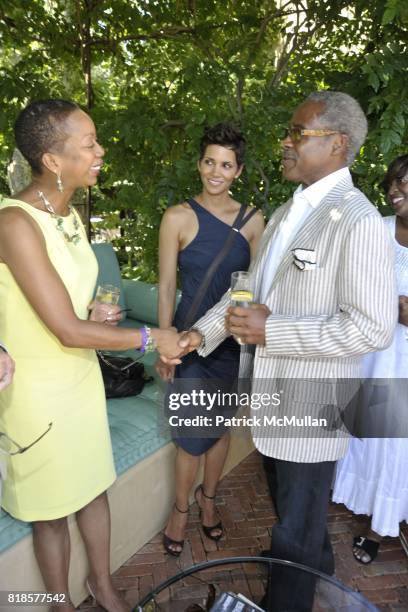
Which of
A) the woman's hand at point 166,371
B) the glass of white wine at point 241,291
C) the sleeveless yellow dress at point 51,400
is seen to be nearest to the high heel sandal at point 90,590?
the sleeveless yellow dress at point 51,400

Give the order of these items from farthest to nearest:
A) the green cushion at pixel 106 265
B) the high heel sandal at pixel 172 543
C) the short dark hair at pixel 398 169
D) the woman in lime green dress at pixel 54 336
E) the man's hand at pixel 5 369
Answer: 1. the green cushion at pixel 106 265
2. the high heel sandal at pixel 172 543
3. the short dark hair at pixel 398 169
4. the woman in lime green dress at pixel 54 336
5. the man's hand at pixel 5 369

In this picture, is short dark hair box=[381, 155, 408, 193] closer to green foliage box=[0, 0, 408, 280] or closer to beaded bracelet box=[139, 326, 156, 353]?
green foliage box=[0, 0, 408, 280]

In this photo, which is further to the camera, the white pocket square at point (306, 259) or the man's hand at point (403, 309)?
the man's hand at point (403, 309)

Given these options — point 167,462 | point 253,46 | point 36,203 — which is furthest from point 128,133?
point 167,462

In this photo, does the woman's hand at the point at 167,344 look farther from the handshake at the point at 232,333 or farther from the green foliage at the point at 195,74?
the green foliage at the point at 195,74

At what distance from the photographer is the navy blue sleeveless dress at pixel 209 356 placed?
244 centimetres

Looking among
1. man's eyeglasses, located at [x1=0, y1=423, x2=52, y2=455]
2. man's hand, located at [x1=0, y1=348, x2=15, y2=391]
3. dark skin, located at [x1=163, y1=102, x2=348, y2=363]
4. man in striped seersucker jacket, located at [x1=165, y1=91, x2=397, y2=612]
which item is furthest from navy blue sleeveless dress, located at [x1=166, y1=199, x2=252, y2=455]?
man's hand, located at [x1=0, y1=348, x2=15, y2=391]

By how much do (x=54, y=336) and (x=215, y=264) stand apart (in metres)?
0.99

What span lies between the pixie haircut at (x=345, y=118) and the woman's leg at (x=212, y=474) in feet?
5.71

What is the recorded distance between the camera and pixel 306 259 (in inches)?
62.9

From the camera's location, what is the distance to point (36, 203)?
166 cm

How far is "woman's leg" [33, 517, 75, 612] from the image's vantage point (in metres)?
1.87

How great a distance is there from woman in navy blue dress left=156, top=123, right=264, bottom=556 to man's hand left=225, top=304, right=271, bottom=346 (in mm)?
745

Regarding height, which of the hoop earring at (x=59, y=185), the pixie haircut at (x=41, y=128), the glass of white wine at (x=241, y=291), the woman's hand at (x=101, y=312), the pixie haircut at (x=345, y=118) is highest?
the pixie haircut at (x=345, y=118)
